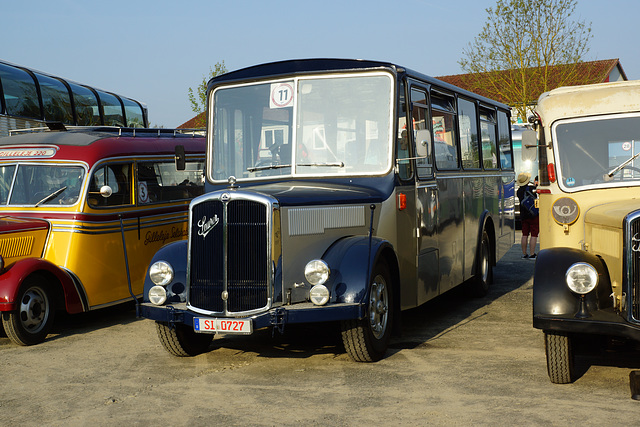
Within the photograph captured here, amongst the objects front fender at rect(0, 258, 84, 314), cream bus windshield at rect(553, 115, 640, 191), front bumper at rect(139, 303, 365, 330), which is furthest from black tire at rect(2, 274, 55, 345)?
cream bus windshield at rect(553, 115, 640, 191)

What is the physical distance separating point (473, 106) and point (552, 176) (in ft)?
13.7

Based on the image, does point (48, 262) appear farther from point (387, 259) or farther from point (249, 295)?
point (387, 259)

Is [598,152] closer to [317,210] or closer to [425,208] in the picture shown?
[425,208]

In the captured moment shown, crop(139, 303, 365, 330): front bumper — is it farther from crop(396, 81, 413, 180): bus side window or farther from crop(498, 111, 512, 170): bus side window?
crop(498, 111, 512, 170): bus side window

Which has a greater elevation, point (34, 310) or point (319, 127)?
point (319, 127)

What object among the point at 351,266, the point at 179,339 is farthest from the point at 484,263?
the point at 179,339

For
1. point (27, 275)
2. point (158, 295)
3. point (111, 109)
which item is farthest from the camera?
point (111, 109)

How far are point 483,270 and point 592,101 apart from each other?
4589mm

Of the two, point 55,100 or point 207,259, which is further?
point 55,100

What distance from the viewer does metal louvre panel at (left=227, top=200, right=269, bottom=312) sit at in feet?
21.0

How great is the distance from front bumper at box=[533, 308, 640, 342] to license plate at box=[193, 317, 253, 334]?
2.28m

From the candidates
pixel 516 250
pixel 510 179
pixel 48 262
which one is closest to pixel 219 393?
pixel 48 262

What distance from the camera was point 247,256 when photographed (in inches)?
255

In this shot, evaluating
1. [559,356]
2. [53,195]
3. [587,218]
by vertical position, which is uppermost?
[53,195]
